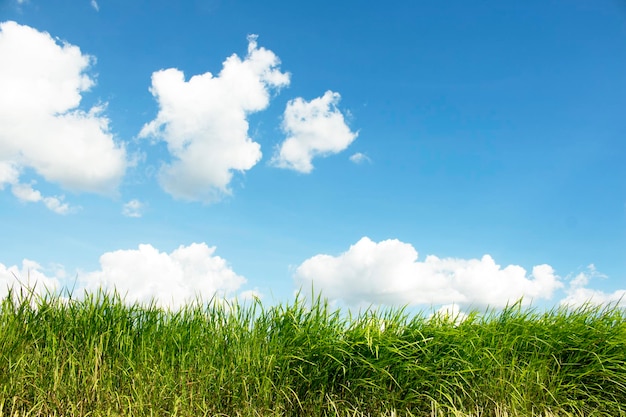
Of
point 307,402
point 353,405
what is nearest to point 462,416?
point 353,405

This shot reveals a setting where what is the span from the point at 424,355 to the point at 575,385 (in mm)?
1432

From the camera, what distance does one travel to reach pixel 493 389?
4578 mm

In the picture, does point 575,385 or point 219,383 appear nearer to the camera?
point 219,383

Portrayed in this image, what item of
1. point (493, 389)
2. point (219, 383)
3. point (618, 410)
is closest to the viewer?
point (219, 383)

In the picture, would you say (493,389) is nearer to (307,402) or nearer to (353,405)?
(353,405)

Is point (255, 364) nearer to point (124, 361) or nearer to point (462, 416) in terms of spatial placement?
point (124, 361)

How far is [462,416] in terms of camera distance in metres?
4.24

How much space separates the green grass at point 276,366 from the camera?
4145 millimetres

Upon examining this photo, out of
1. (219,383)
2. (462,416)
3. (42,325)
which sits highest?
(42,325)

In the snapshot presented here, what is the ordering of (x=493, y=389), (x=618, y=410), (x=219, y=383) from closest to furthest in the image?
1. (x=219, y=383)
2. (x=493, y=389)
3. (x=618, y=410)

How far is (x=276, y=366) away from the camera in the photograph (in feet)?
14.2

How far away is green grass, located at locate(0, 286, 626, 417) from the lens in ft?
13.6

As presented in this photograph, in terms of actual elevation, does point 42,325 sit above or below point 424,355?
above

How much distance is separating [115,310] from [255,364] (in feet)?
4.53
